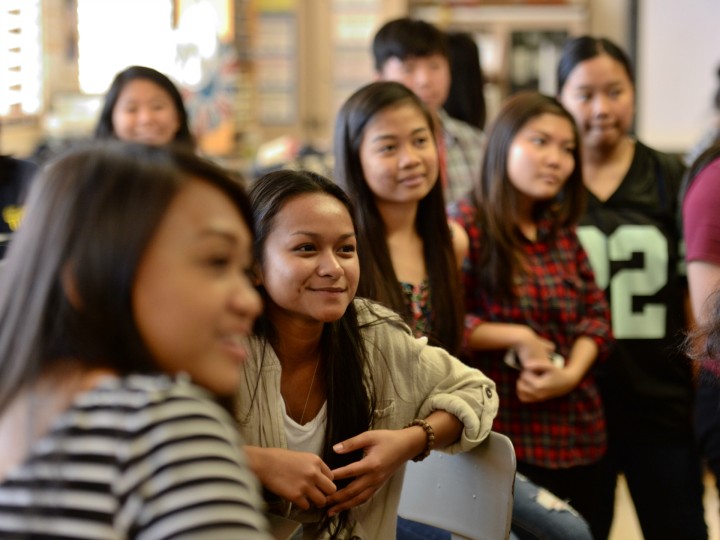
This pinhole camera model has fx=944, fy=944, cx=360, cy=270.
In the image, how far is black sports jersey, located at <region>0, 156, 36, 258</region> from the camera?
2100mm

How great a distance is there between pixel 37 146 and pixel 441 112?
6.98 ft

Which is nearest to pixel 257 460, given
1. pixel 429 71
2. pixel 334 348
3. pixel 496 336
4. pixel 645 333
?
pixel 334 348

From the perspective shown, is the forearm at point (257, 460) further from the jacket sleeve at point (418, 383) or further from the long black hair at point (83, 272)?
the long black hair at point (83, 272)

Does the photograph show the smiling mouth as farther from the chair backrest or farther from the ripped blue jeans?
the ripped blue jeans

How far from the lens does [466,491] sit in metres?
1.53

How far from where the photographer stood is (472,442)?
1.47 metres

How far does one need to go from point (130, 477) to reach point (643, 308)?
1.72 metres

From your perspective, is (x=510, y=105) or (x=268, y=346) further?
(x=510, y=105)

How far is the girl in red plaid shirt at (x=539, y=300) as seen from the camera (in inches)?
79.6

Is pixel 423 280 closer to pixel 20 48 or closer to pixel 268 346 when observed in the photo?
pixel 268 346

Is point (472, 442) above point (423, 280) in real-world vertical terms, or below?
below

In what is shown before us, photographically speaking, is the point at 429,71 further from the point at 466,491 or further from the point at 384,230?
the point at 466,491

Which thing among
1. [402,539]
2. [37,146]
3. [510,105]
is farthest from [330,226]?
[37,146]

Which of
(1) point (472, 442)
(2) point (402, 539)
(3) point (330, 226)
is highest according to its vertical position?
(3) point (330, 226)
